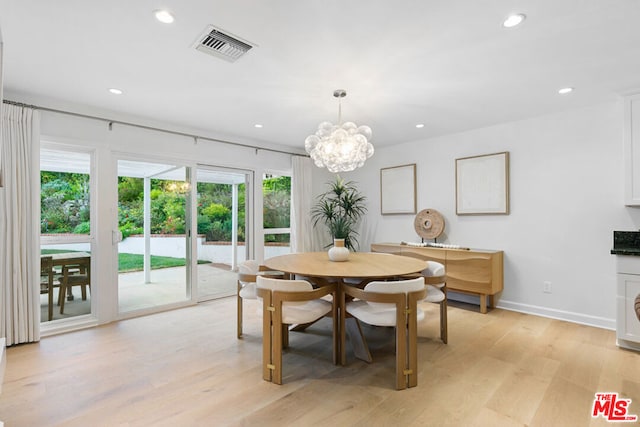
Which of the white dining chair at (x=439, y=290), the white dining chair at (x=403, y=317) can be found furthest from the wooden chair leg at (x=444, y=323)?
the white dining chair at (x=403, y=317)

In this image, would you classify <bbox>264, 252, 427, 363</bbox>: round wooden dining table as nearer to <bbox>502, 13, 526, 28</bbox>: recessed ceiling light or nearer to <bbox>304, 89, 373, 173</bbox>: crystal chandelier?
<bbox>304, 89, 373, 173</bbox>: crystal chandelier

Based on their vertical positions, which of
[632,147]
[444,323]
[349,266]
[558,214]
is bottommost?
[444,323]

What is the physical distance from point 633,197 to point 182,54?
169 inches

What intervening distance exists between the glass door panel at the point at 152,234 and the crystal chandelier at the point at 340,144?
7.36ft

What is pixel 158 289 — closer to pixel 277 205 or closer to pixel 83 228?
pixel 83 228

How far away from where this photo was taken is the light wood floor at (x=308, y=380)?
76.2 inches

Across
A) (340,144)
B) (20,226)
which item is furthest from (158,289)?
(340,144)

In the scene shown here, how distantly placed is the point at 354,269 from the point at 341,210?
114 inches

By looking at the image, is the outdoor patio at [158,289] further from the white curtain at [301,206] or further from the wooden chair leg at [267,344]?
the wooden chair leg at [267,344]

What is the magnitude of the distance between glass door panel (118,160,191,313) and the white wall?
12.6 ft

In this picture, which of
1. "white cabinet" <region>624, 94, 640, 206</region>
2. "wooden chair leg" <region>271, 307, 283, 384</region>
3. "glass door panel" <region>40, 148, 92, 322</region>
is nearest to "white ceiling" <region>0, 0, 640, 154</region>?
"white cabinet" <region>624, 94, 640, 206</region>

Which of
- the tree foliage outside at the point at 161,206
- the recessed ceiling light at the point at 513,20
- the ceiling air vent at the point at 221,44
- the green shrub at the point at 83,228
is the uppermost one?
the ceiling air vent at the point at 221,44

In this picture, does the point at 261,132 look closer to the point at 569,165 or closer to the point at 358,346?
the point at 358,346

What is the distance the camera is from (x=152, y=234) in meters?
4.12
